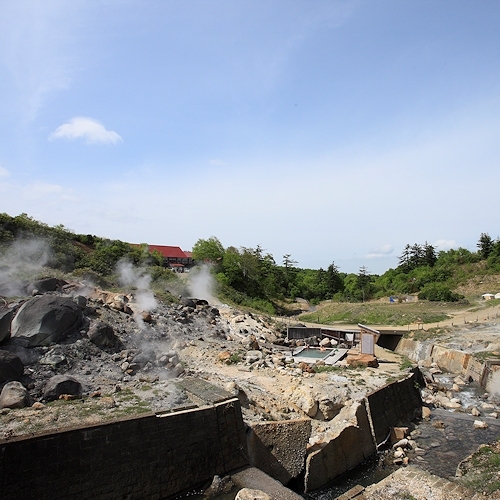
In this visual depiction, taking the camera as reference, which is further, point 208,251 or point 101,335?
point 208,251

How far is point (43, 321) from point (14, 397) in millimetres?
3994

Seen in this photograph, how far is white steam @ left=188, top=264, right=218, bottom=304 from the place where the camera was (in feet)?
103

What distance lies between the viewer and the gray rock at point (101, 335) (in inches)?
504

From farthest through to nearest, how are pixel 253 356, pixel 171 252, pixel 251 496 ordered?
pixel 171 252
pixel 253 356
pixel 251 496

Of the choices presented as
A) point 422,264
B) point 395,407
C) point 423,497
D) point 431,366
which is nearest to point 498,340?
point 431,366

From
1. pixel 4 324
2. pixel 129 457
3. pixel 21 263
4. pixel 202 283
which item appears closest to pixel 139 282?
pixel 21 263

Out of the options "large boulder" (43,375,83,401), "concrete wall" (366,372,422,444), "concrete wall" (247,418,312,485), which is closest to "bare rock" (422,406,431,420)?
"concrete wall" (366,372,422,444)

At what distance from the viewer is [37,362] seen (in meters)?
10.6

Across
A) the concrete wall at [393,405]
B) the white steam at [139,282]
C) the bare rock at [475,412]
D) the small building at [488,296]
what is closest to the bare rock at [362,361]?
the concrete wall at [393,405]

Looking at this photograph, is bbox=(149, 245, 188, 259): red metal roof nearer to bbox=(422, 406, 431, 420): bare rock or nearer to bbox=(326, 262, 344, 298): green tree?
bbox=(326, 262, 344, 298): green tree

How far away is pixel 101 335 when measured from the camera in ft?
42.5

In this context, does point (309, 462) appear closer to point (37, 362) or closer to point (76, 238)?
point (37, 362)

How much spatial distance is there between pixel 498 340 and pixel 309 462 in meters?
16.5

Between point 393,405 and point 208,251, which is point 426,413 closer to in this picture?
point 393,405
